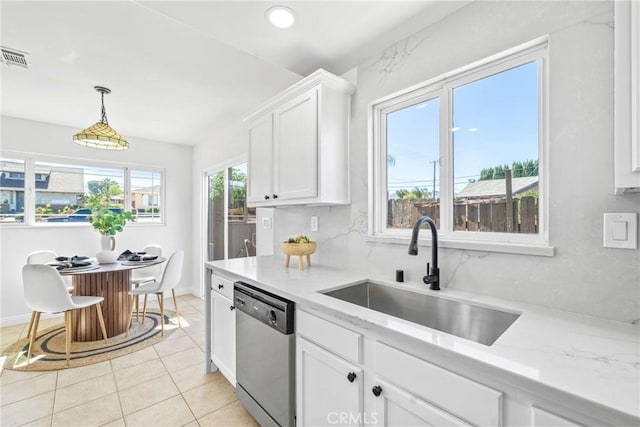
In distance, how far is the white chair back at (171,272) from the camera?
316 centimetres

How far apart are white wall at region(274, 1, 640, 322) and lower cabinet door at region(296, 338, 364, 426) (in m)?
0.74

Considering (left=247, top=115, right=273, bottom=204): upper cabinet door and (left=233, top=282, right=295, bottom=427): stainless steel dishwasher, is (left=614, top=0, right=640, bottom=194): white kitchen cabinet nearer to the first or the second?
(left=233, top=282, right=295, bottom=427): stainless steel dishwasher

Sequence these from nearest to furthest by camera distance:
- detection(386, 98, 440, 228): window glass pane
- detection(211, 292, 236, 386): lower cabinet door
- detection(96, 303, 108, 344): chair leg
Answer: detection(386, 98, 440, 228): window glass pane, detection(211, 292, 236, 386): lower cabinet door, detection(96, 303, 108, 344): chair leg

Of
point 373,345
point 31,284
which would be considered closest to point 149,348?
point 31,284

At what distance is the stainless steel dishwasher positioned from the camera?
1420mm

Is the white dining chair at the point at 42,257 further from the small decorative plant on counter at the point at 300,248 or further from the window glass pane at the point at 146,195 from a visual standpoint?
the small decorative plant on counter at the point at 300,248

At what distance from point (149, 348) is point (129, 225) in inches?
84.9

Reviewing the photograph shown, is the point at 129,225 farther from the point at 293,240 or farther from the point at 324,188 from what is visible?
the point at 324,188

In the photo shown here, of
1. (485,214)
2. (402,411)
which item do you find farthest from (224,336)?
(485,214)

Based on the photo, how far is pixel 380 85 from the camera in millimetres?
1896

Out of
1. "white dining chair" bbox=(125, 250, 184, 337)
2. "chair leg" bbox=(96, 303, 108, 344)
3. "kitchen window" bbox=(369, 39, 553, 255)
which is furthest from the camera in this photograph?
"white dining chair" bbox=(125, 250, 184, 337)

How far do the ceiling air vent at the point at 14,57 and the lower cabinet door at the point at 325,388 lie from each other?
2810 millimetres

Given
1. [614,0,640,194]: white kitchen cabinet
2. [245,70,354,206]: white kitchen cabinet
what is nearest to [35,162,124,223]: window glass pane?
[245,70,354,206]: white kitchen cabinet

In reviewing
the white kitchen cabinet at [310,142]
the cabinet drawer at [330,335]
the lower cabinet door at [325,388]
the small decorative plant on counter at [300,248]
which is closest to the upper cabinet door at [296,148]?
the white kitchen cabinet at [310,142]
